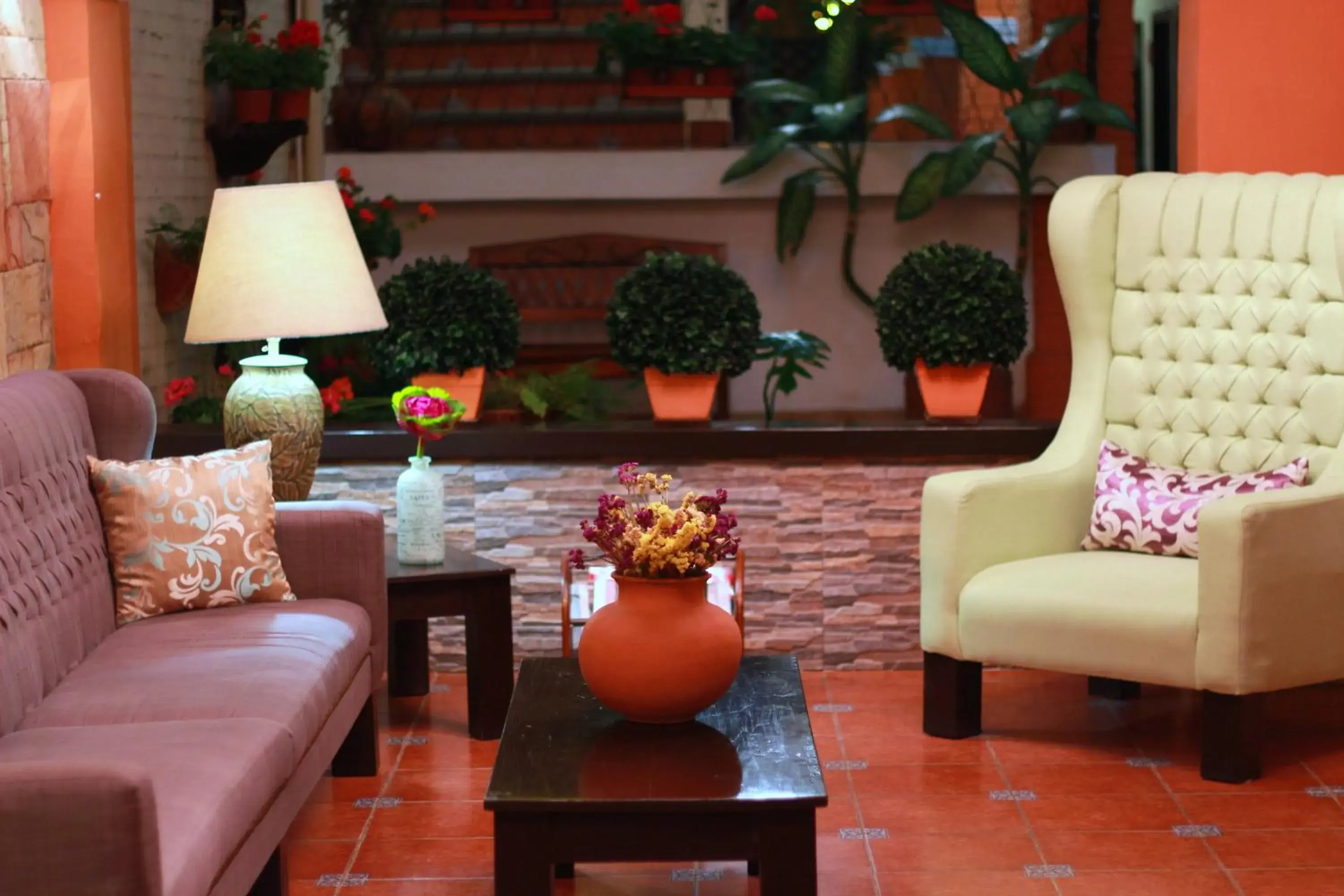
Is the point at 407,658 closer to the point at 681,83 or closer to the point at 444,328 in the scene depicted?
the point at 444,328

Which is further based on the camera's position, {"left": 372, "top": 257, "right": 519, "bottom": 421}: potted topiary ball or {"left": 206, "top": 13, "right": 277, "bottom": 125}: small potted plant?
{"left": 206, "top": 13, "right": 277, "bottom": 125}: small potted plant

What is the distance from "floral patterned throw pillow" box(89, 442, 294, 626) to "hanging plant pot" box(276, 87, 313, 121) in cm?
261

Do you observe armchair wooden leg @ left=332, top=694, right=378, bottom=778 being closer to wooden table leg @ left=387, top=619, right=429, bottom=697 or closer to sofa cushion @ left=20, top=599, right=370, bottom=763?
sofa cushion @ left=20, top=599, right=370, bottom=763

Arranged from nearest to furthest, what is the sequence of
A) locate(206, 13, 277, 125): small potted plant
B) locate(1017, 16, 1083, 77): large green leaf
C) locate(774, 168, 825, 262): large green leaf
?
1. locate(206, 13, 277, 125): small potted plant
2. locate(1017, 16, 1083, 77): large green leaf
3. locate(774, 168, 825, 262): large green leaf

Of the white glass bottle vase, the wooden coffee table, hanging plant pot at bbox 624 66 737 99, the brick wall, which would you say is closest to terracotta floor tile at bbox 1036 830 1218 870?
the wooden coffee table

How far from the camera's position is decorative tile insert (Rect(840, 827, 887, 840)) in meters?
3.72

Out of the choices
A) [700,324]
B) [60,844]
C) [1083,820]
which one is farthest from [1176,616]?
[60,844]

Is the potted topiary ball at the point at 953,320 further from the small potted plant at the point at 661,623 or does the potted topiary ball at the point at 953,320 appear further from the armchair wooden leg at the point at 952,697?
the small potted plant at the point at 661,623

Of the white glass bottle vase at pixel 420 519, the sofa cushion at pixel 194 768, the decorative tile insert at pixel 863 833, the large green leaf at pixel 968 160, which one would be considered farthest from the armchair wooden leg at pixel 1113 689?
the large green leaf at pixel 968 160

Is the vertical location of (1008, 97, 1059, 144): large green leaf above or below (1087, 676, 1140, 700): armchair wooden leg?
above

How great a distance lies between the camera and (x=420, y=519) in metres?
4.46

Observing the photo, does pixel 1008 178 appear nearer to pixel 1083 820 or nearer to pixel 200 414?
pixel 200 414

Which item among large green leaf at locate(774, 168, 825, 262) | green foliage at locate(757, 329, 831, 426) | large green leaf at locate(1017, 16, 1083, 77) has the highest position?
large green leaf at locate(1017, 16, 1083, 77)

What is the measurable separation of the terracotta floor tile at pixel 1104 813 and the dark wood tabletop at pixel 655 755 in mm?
706
